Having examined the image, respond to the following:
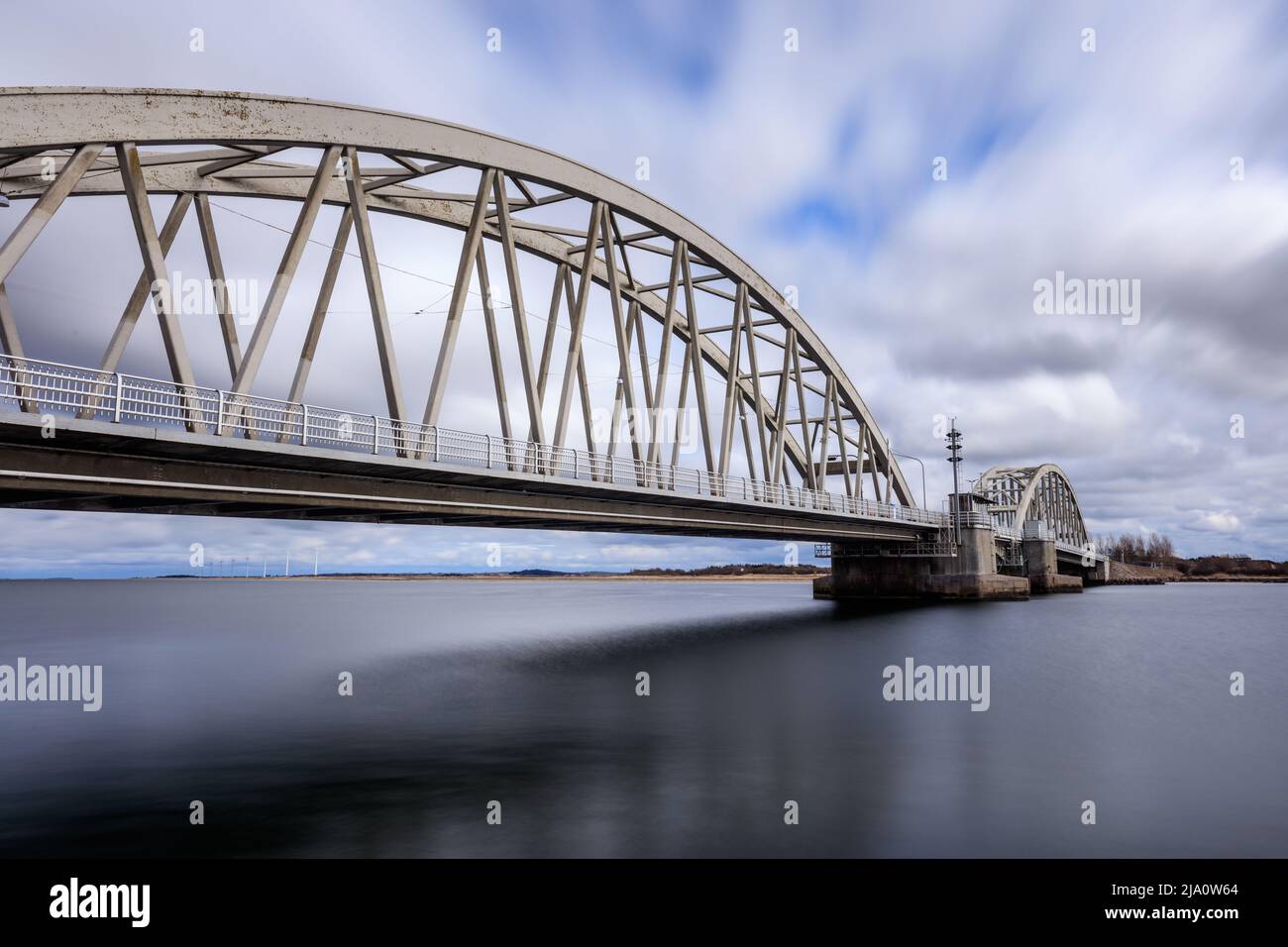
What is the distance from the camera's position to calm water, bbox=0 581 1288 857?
35.6 feet

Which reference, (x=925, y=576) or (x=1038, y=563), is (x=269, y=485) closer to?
(x=925, y=576)

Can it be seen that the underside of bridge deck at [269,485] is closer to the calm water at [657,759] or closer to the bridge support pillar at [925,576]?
the calm water at [657,759]

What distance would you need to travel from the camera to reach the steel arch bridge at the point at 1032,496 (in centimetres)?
9188

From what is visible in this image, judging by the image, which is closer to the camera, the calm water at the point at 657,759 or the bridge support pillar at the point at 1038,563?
the calm water at the point at 657,759

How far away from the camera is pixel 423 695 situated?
2325 cm

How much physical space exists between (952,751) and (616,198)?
24.7 m

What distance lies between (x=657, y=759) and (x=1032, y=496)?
90419mm

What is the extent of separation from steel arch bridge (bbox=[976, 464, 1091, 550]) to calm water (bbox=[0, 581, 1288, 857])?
6158 centimetres

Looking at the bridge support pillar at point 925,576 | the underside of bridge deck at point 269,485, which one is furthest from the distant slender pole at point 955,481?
the underside of bridge deck at point 269,485

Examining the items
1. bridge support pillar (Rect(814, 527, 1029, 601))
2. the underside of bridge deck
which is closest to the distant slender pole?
bridge support pillar (Rect(814, 527, 1029, 601))

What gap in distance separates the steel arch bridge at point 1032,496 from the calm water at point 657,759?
6158 centimetres

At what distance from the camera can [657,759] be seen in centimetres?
1519
